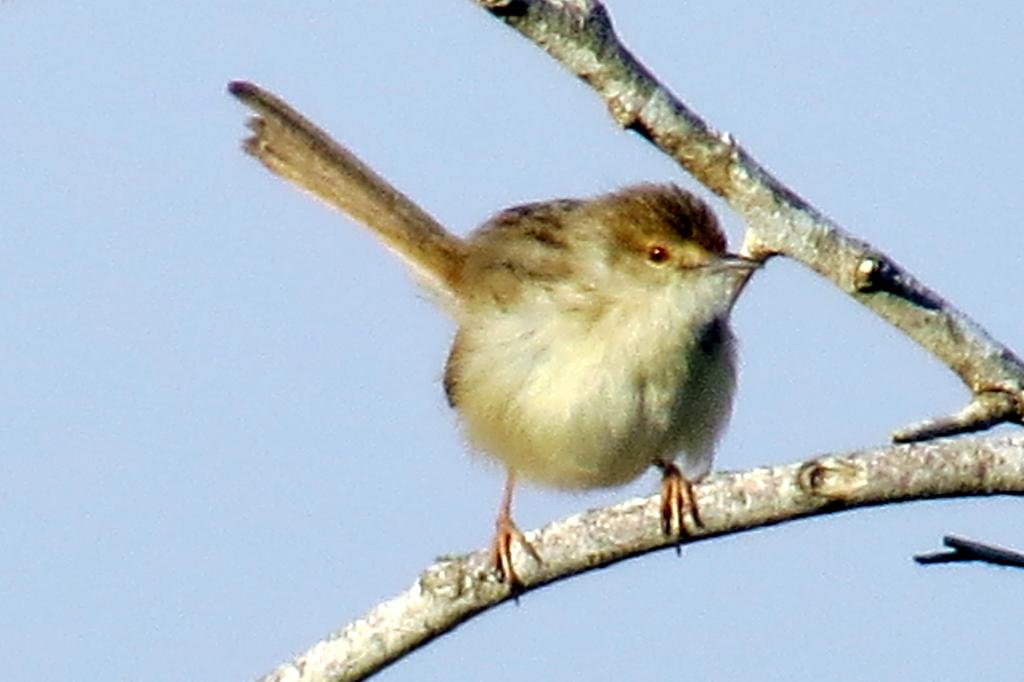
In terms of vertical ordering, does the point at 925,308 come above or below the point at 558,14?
below

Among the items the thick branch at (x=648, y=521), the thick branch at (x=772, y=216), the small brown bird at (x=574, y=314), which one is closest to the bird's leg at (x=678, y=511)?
the thick branch at (x=648, y=521)

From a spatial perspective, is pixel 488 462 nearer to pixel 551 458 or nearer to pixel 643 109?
pixel 551 458

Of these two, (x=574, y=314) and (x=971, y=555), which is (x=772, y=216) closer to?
(x=971, y=555)

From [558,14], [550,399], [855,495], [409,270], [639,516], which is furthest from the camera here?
[409,270]

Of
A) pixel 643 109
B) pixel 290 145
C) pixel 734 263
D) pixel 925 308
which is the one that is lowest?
pixel 925 308

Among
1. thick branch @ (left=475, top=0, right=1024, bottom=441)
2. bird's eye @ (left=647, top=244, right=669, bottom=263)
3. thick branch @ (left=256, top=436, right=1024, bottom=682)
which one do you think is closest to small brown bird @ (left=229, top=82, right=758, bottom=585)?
bird's eye @ (left=647, top=244, right=669, bottom=263)

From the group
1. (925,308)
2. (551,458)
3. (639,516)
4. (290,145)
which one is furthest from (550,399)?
(925,308)

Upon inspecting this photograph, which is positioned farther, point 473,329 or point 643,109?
point 473,329
